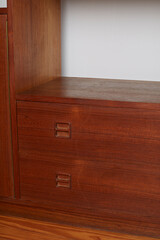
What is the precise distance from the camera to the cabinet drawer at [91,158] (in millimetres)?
1363

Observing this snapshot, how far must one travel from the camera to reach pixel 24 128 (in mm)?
1478

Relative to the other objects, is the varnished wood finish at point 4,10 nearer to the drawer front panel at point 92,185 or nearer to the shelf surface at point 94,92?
the shelf surface at point 94,92

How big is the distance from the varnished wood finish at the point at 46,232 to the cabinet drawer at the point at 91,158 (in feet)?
0.31

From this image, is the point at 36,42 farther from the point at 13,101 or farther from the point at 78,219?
the point at 78,219

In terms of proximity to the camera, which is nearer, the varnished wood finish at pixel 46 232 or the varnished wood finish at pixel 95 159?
the varnished wood finish at pixel 95 159

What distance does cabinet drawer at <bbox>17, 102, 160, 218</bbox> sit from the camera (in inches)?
53.7

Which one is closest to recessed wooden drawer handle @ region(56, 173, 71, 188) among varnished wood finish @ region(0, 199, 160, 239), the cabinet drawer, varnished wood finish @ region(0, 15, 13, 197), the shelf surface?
the cabinet drawer

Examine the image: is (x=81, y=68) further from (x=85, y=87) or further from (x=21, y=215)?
(x=21, y=215)

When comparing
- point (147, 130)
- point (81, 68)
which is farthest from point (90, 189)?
point (81, 68)

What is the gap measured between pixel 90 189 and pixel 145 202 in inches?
9.6

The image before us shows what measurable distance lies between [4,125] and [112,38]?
2.61 ft

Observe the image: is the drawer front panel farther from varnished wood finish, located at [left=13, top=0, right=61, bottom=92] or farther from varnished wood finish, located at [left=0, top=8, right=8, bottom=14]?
varnished wood finish, located at [left=0, top=8, right=8, bottom=14]

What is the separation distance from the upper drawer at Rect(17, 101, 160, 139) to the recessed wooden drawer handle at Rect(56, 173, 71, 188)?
0.67 feet

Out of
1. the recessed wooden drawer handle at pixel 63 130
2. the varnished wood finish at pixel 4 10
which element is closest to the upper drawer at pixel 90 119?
the recessed wooden drawer handle at pixel 63 130
